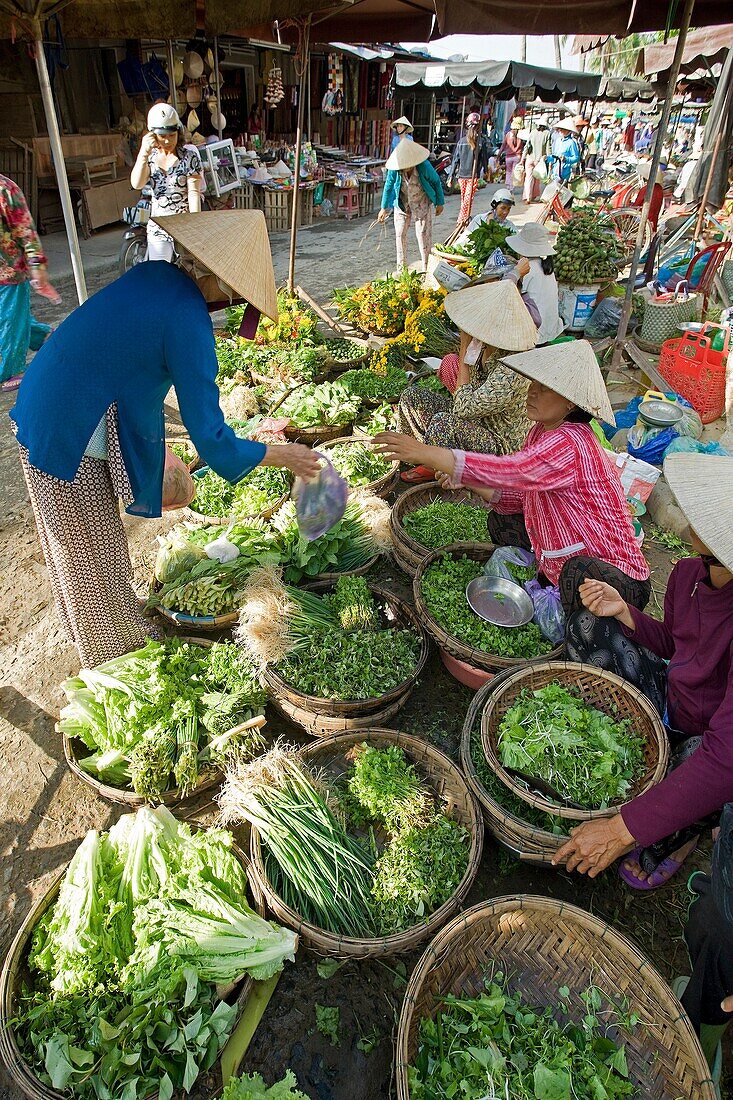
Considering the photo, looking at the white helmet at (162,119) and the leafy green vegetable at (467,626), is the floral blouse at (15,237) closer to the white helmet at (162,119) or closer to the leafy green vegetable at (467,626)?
the white helmet at (162,119)

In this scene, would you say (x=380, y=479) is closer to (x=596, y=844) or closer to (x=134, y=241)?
(x=596, y=844)

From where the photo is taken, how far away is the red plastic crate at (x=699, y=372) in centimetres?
575

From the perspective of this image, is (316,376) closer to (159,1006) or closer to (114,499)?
(114,499)

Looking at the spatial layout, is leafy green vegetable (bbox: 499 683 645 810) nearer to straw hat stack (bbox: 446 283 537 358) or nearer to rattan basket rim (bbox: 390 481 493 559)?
rattan basket rim (bbox: 390 481 493 559)

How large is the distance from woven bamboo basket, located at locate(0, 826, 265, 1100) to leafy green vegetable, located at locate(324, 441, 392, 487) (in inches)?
96.4

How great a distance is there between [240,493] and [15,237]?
3.21 metres

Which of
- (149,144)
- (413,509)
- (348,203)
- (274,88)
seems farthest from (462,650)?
(274,88)

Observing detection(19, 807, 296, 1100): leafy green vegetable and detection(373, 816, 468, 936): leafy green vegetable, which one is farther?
detection(373, 816, 468, 936): leafy green vegetable

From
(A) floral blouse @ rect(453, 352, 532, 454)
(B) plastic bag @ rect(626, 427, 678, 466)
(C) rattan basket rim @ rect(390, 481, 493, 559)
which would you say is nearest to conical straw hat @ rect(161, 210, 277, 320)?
(C) rattan basket rim @ rect(390, 481, 493, 559)

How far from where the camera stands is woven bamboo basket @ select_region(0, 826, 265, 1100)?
5.41ft

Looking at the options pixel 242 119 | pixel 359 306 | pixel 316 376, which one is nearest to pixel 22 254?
pixel 316 376

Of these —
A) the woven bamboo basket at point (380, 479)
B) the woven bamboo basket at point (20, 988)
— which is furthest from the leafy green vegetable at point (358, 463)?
the woven bamboo basket at point (20, 988)

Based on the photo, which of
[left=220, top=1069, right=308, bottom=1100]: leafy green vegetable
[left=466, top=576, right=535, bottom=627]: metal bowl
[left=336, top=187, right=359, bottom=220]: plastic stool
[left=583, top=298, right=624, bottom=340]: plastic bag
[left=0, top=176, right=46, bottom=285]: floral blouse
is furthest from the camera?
[left=336, top=187, right=359, bottom=220]: plastic stool

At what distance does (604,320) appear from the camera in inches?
271
